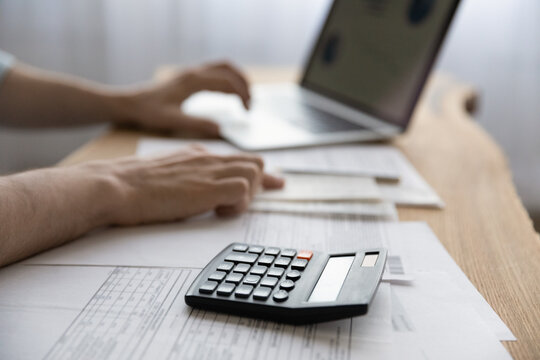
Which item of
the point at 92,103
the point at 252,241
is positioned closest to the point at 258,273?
the point at 252,241

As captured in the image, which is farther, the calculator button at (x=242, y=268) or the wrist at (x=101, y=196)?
the wrist at (x=101, y=196)

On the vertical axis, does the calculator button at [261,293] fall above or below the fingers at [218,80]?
below

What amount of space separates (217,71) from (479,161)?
490 millimetres

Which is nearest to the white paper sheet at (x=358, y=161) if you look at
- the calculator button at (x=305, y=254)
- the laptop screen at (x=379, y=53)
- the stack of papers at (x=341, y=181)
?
the stack of papers at (x=341, y=181)

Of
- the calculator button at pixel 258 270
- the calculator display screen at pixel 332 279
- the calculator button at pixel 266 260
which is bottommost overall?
the calculator button at pixel 258 270

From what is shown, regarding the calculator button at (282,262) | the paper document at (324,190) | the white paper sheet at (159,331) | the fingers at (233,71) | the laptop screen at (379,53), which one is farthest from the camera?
the fingers at (233,71)

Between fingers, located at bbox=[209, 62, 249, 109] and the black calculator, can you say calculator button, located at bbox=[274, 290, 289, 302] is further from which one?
fingers, located at bbox=[209, 62, 249, 109]

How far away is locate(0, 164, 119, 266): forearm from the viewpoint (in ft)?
1.78

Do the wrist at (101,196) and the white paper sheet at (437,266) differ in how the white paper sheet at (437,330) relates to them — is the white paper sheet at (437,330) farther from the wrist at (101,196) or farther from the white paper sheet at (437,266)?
the wrist at (101,196)

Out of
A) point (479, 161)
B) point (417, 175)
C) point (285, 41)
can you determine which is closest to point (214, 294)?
point (417, 175)

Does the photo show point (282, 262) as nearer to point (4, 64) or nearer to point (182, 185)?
point (182, 185)

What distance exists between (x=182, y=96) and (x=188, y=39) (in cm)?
127

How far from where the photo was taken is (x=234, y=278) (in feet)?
1.60

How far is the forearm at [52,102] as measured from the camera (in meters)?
1.02
